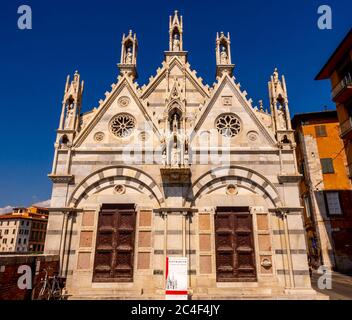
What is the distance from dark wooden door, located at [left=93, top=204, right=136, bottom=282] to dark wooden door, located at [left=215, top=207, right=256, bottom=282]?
13.2ft

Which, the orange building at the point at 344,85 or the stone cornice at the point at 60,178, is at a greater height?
the orange building at the point at 344,85

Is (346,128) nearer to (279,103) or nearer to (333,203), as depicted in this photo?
(333,203)

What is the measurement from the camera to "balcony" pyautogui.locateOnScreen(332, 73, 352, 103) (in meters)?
22.7

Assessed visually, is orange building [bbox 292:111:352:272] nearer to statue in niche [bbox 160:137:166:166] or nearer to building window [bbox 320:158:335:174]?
building window [bbox 320:158:335:174]

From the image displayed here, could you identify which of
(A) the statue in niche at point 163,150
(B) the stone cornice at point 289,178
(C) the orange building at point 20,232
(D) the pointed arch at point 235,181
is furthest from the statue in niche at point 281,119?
(C) the orange building at point 20,232

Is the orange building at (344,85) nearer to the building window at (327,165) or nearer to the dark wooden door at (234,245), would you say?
the building window at (327,165)

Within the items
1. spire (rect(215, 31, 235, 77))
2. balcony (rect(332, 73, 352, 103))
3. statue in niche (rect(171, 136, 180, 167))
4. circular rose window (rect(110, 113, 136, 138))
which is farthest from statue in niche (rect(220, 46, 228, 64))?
balcony (rect(332, 73, 352, 103))

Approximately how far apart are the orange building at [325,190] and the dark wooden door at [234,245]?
1714 centimetres

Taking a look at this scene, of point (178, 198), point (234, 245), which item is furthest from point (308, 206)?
point (178, 198)

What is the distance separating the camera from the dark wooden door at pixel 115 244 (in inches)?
489

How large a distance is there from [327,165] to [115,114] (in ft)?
76.7

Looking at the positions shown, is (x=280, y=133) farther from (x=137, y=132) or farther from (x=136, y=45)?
(x=136, y=45)

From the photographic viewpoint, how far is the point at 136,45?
1831cm

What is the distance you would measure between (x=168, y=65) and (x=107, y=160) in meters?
7.36
